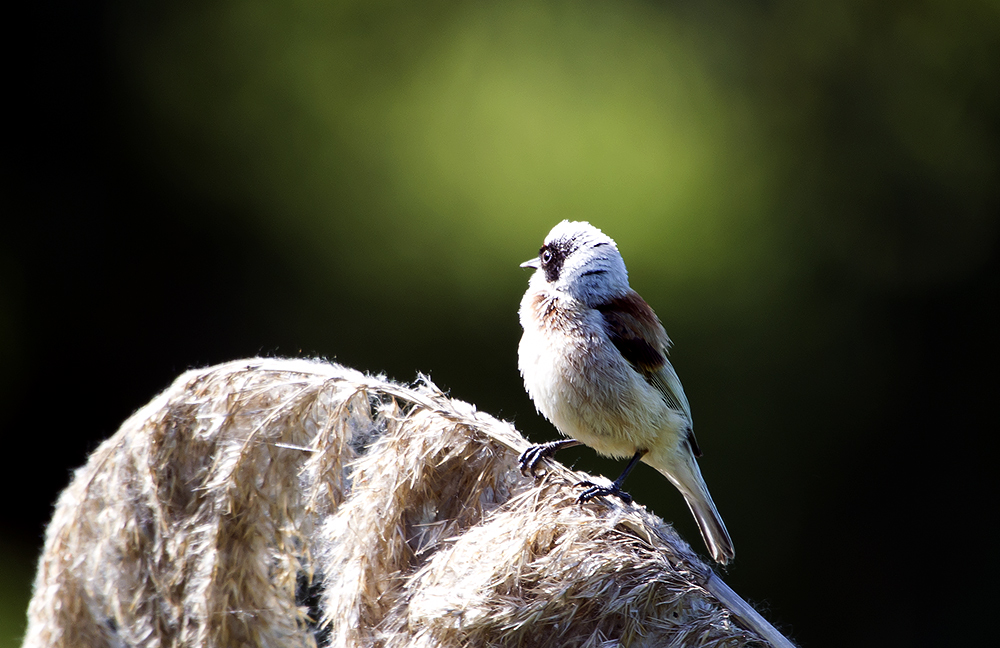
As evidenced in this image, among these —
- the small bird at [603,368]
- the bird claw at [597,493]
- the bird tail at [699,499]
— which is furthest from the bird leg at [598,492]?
the bird tail at [699,499]

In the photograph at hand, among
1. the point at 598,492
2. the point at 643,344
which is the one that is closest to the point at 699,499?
the point at 643,344

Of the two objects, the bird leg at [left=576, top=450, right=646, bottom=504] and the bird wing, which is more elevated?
the bird wing

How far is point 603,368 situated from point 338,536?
3.44 feet

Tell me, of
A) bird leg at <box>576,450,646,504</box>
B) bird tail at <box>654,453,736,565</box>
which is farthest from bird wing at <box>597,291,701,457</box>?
bird leg at <box>576,450,646,504</box>

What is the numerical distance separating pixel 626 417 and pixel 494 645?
1.06 m

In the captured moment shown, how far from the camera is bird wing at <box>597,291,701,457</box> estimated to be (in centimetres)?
262

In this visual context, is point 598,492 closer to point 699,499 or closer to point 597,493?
point 597,493

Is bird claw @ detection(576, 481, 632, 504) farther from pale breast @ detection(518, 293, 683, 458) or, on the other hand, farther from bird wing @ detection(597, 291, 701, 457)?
bird wing @ detection(597, 291, 701, 457)

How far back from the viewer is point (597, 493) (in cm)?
178

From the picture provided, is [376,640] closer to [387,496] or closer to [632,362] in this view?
[387,496]

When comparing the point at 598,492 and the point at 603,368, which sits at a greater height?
the point at 603,368

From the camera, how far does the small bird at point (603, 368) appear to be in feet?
8.13

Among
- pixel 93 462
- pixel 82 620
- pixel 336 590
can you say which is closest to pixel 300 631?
pixel 336 590

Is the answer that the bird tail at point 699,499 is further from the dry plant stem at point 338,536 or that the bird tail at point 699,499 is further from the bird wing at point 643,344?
the dry plant stem at point 338,536
